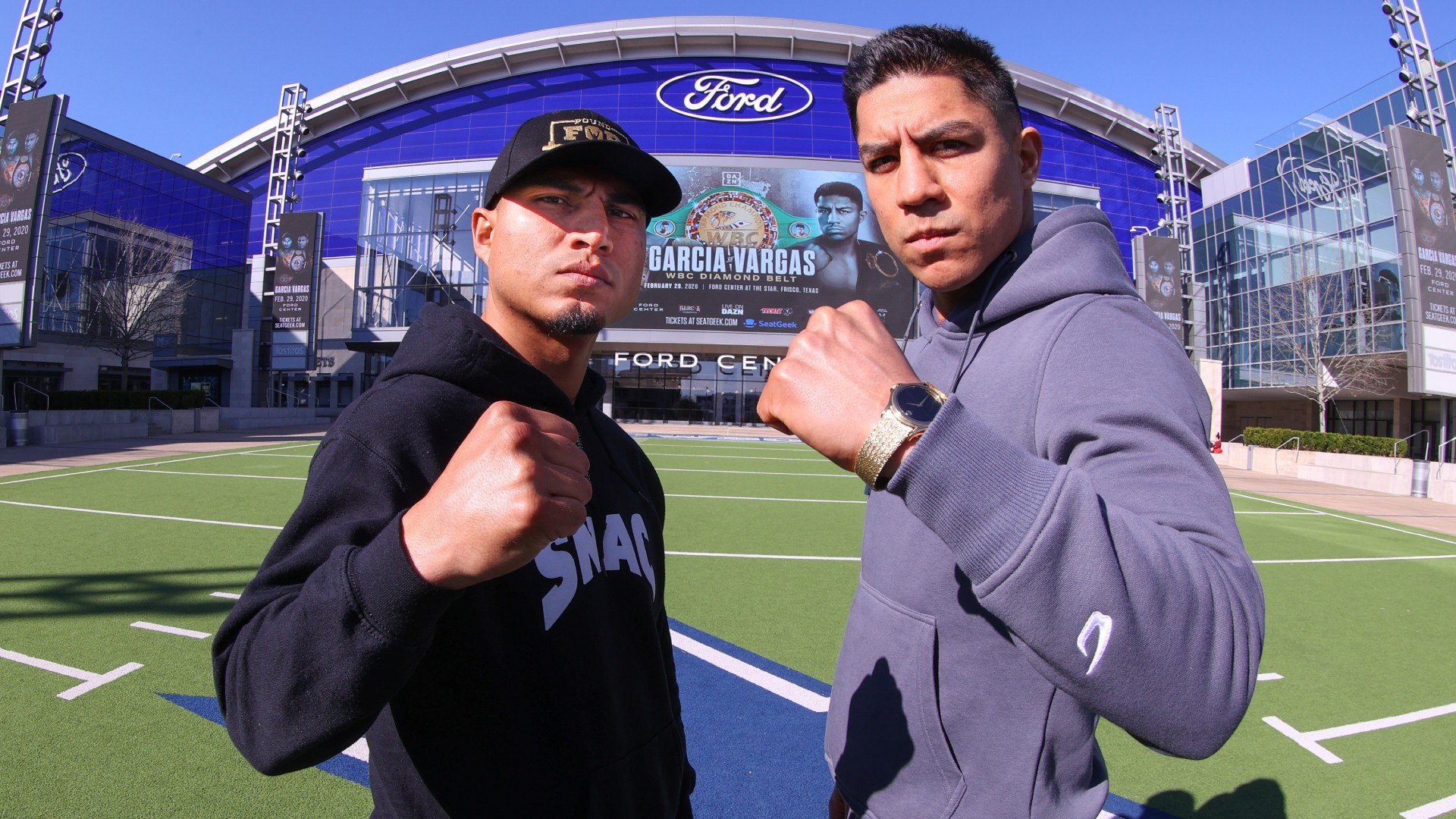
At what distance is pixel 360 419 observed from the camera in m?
1.25

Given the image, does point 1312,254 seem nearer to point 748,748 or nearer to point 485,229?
point 748,748

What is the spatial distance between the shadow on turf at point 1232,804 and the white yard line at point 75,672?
5.56 meters

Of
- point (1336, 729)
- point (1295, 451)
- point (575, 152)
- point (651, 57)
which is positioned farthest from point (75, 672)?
point (651, 57)

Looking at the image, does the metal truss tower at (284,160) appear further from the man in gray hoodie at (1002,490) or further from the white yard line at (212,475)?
the man in gray hoodie at (1002,490)

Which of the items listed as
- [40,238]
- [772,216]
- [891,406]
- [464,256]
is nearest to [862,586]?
[891,406]

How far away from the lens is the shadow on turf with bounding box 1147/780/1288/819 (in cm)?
303

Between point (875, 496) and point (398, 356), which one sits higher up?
point (398, 356)

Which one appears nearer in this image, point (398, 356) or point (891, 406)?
point (891, 406)

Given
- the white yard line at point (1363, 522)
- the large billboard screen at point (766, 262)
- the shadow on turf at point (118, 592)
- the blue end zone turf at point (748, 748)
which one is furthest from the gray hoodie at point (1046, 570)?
the large billboard screen at point (766, 262)

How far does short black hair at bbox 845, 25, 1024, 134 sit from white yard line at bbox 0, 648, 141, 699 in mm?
4955

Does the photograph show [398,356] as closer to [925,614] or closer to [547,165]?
[547,165]

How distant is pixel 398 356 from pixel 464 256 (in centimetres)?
4193

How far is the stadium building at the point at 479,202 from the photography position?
3641 cm

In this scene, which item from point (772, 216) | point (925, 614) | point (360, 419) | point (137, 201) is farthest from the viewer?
point (137, 201)
